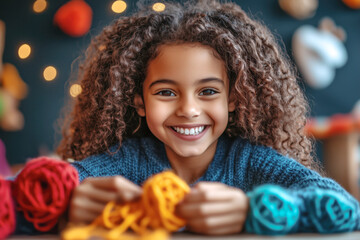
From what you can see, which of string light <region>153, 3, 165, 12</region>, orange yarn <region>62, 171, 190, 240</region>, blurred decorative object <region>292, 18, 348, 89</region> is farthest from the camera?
blurred decorative object <region>292, 18, 348, 89</region>

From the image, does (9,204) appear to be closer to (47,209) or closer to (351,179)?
(47,209)

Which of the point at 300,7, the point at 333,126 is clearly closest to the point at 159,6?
the point at 333,126

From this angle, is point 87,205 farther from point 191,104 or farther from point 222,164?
point 222,164

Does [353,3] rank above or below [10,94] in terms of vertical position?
above

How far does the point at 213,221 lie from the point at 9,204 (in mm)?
322

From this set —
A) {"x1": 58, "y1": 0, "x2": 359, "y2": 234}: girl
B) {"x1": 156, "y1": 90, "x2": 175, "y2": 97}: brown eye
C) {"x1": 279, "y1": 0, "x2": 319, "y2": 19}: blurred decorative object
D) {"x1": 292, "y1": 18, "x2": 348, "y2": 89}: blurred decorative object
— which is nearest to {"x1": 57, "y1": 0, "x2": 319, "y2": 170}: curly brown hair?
{"x1": 58, "y1": 0, "x2": 359, "y2": 234}: girl

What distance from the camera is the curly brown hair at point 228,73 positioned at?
3.60 ft

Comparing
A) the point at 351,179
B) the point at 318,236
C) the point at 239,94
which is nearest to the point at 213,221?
the point at 318,236

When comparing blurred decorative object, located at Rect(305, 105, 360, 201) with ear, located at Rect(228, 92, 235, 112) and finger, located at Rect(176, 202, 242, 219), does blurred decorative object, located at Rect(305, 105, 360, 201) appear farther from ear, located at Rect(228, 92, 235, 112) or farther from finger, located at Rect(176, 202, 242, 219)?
finger, located at Rect(176, 202, 242, 219)

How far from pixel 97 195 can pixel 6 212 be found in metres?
0.14

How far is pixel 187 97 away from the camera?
1.00 metres

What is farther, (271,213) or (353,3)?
(353,3)

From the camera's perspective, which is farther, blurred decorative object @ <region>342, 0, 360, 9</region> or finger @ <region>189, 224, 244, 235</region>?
blurred decorative object @ <region>342, 0, 360, 9</region>

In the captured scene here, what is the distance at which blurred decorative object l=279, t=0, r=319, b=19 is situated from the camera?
9.45 ft
